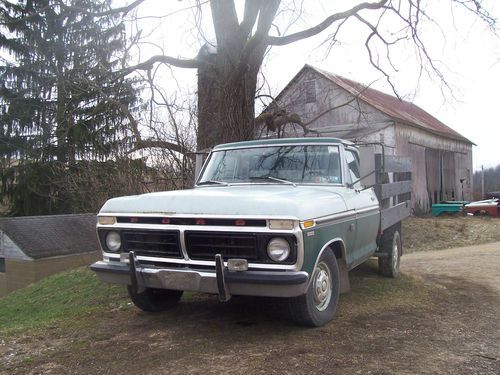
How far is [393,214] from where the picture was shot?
723 cm

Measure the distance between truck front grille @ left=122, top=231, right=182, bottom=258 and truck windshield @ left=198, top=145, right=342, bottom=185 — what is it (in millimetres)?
1370

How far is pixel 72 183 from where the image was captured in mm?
14797

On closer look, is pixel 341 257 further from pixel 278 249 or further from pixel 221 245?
pixel 221 245

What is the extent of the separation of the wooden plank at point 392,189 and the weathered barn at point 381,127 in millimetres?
9801

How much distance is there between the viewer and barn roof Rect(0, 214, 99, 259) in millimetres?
18547

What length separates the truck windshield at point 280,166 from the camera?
18.3ft

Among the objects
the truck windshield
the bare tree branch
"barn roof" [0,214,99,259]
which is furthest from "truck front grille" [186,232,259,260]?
"barn roof" [0,214,99,259]

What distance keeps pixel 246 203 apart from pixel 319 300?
51.2 inches

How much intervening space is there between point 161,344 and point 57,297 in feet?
16.2

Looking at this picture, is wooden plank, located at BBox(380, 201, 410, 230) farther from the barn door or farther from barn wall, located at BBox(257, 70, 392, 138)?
the barn door

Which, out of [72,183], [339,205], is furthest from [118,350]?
[72,183]

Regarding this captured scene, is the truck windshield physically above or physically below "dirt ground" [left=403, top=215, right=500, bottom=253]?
above

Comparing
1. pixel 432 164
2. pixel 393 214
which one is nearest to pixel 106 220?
pixel 393 214

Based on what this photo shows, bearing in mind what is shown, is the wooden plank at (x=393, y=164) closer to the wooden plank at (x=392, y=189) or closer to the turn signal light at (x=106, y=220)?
the wooden plank at (x=392, y=189)
